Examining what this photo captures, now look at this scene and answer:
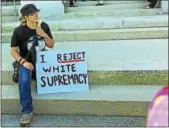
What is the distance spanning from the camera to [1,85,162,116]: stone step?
4.50m

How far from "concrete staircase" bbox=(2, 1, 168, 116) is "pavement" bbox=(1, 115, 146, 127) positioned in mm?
62

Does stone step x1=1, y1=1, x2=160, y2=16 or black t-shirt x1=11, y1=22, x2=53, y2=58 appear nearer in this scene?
black t-shirt x1=11, y1=22, x2=53, y2=58

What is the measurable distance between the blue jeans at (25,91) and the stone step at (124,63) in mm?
773

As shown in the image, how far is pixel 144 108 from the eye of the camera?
448 centimetres

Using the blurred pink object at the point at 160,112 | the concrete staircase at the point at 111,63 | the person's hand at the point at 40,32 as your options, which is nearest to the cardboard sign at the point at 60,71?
the concrete staircase at the point at 111,63

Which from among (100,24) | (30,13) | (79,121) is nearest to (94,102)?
(79,121)

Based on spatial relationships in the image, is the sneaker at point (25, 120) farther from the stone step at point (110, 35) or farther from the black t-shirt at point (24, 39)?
the stone step at point (110, 35)

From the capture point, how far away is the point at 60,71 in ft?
15.7

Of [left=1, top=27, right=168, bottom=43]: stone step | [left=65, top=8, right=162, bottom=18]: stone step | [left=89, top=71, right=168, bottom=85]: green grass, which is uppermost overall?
[left=65, top=8, right=162, bottom=18]: stone step

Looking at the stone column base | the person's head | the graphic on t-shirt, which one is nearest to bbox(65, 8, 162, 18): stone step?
the stone column base

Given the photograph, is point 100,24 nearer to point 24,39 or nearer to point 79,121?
point 24,39

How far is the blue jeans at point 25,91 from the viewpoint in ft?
14.6

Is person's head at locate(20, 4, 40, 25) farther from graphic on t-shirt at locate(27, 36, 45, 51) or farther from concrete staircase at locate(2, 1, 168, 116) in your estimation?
concrete staircase at locate(2, 1, 168, 116)

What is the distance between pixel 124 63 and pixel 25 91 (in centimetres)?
150
